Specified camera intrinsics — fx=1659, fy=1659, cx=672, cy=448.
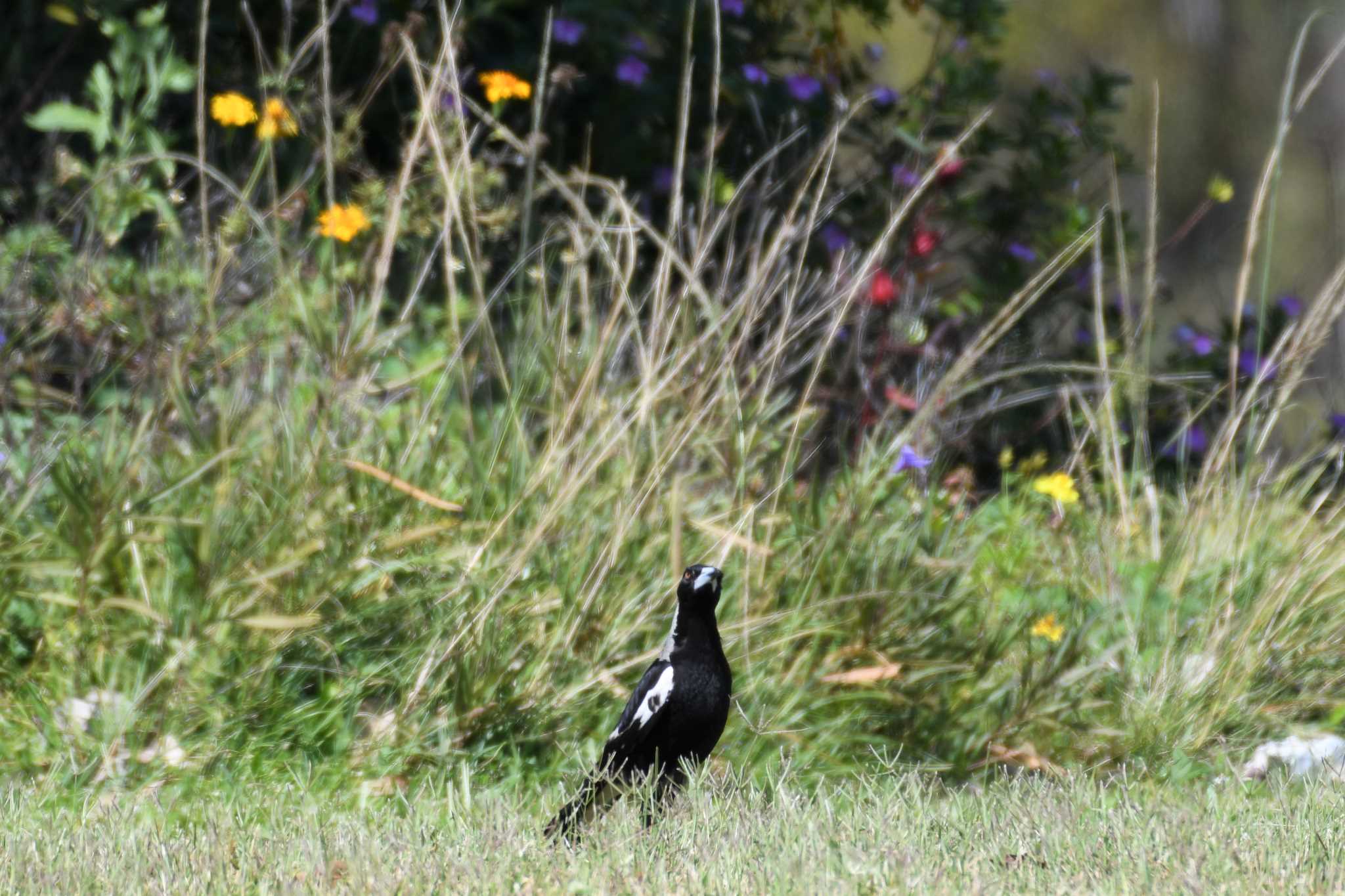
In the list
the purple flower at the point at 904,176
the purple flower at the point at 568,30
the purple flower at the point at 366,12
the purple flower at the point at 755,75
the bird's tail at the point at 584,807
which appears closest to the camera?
the bird's tail at the point at 584,807

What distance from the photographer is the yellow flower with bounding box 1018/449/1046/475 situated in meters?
5.42

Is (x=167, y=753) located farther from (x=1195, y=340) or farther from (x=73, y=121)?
(x=1195, y=340)

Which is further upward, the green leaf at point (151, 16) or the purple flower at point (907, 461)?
the green leaf at point (151, 16)

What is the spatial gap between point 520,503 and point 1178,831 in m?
1.59

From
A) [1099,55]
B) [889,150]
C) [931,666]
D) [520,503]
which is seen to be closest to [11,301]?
[520,503]

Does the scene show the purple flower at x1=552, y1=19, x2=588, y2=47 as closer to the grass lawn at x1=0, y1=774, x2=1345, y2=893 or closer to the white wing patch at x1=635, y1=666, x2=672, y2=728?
the white wing patch at x1=635, y1=666, x2=672, y2=728

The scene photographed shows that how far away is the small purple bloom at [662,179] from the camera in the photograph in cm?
590

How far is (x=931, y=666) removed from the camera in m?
3.79

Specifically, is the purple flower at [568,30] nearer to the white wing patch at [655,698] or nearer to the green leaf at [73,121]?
the green leaf at [73,121]

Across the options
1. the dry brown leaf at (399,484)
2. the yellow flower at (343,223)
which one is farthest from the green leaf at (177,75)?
the dry brown leaf at (399,484)

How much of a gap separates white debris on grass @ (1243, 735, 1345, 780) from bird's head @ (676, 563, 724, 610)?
54.7 inches

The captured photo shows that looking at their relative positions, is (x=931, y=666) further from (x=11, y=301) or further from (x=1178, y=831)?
(x=11, y=301)

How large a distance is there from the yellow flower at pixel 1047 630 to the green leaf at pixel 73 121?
9.65ft

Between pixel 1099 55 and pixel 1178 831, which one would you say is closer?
pixel 1178 831
